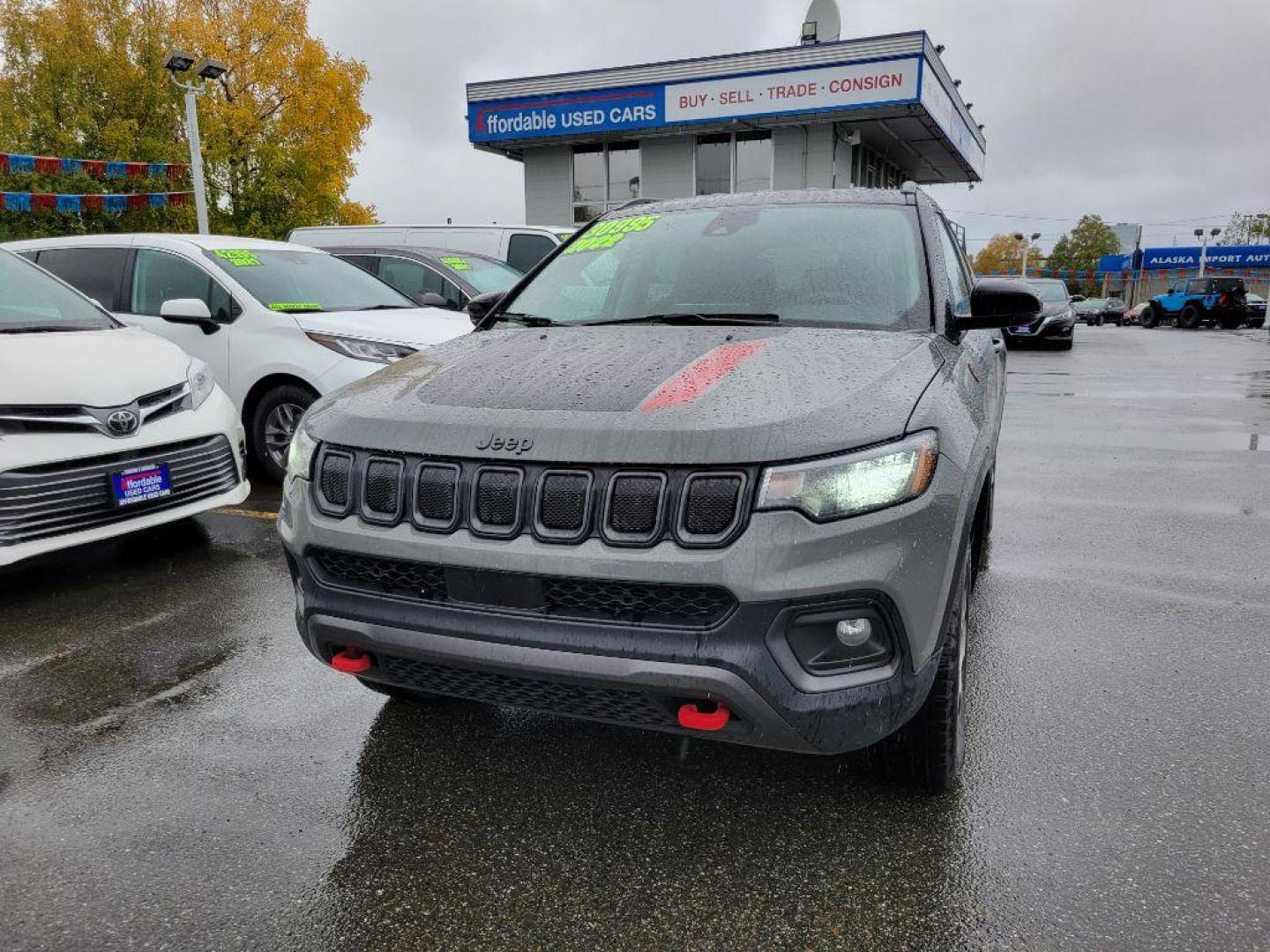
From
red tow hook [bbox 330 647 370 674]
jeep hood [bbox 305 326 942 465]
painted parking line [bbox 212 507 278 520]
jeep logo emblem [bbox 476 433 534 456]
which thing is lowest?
painted parking line [bbox 212 507 278 520]

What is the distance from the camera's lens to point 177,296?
6406 millimetres

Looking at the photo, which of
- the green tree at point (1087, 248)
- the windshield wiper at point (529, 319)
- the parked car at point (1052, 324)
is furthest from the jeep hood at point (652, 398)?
the green tree at point (1087, 248)

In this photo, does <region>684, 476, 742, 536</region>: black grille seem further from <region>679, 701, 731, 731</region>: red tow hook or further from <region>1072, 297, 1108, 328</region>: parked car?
<region>1072, 297, 1108, 328</region>: parked car

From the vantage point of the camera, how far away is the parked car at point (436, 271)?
29.5 ft

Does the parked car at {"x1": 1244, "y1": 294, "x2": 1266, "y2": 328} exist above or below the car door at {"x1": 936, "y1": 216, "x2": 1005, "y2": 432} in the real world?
below

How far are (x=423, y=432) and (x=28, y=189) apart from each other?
30190mm

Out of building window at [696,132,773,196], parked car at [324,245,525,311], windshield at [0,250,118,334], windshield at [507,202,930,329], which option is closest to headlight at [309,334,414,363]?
windshield at [0,250,118,334]

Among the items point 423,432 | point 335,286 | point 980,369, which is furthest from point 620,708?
point 335,286

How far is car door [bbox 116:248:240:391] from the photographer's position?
609 centimetres

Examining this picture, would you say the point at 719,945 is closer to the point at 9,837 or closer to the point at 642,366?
the point at 642,366

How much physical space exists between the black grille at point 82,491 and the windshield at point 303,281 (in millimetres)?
1943

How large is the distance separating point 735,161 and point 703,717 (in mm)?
23799

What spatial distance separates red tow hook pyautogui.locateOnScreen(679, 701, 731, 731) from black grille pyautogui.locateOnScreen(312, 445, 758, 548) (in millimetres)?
369

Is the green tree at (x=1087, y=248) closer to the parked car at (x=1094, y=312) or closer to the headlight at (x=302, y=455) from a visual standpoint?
the parked car at (x=1094, y=312)
